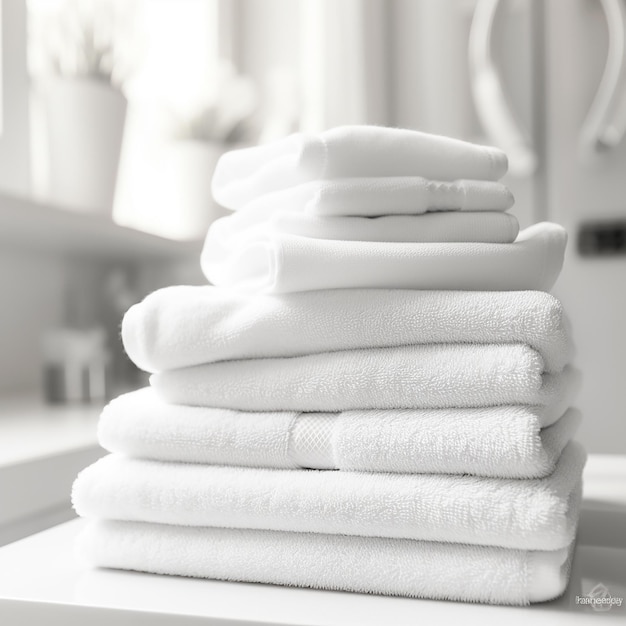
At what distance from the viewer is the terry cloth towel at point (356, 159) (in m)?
0.48

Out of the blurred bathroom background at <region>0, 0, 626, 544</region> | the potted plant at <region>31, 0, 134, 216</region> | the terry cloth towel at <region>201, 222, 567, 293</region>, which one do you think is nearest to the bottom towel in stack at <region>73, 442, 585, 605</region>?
the terry cloth towel at <region>201, 222, 567, 293</region>

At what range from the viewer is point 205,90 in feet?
5.64

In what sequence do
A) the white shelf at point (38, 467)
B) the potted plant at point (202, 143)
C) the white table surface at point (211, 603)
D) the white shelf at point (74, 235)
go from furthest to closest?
the potted plant at point (202, 143) → the white shelf at point (74, 235) → the white shelf at point (38, 467) → the white table surface at point (211, 603)

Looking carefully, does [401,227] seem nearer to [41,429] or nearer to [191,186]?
[41,429]

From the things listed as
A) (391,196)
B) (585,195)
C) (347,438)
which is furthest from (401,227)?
(585,195)

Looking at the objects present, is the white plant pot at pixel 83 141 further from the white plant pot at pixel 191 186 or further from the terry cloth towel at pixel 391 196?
the terry cloth towel at pixel 391 196

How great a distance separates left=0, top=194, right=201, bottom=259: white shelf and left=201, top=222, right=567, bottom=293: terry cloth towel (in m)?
0.68

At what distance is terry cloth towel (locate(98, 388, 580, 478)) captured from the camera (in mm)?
408

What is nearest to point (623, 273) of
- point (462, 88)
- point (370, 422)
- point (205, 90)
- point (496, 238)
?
point (462, 88)

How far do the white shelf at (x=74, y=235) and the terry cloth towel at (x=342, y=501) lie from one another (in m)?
0.66

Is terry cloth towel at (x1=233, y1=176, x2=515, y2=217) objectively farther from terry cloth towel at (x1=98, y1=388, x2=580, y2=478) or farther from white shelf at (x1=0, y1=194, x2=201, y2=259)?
white shelf at (x1=0, y1=194, x2=201, y2=259)

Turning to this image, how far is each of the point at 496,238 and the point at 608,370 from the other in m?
1.02

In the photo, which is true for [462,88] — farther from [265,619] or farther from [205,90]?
[265,619]

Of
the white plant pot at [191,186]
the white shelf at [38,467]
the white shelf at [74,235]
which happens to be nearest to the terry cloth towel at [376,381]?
the white shelf at [38,467]
